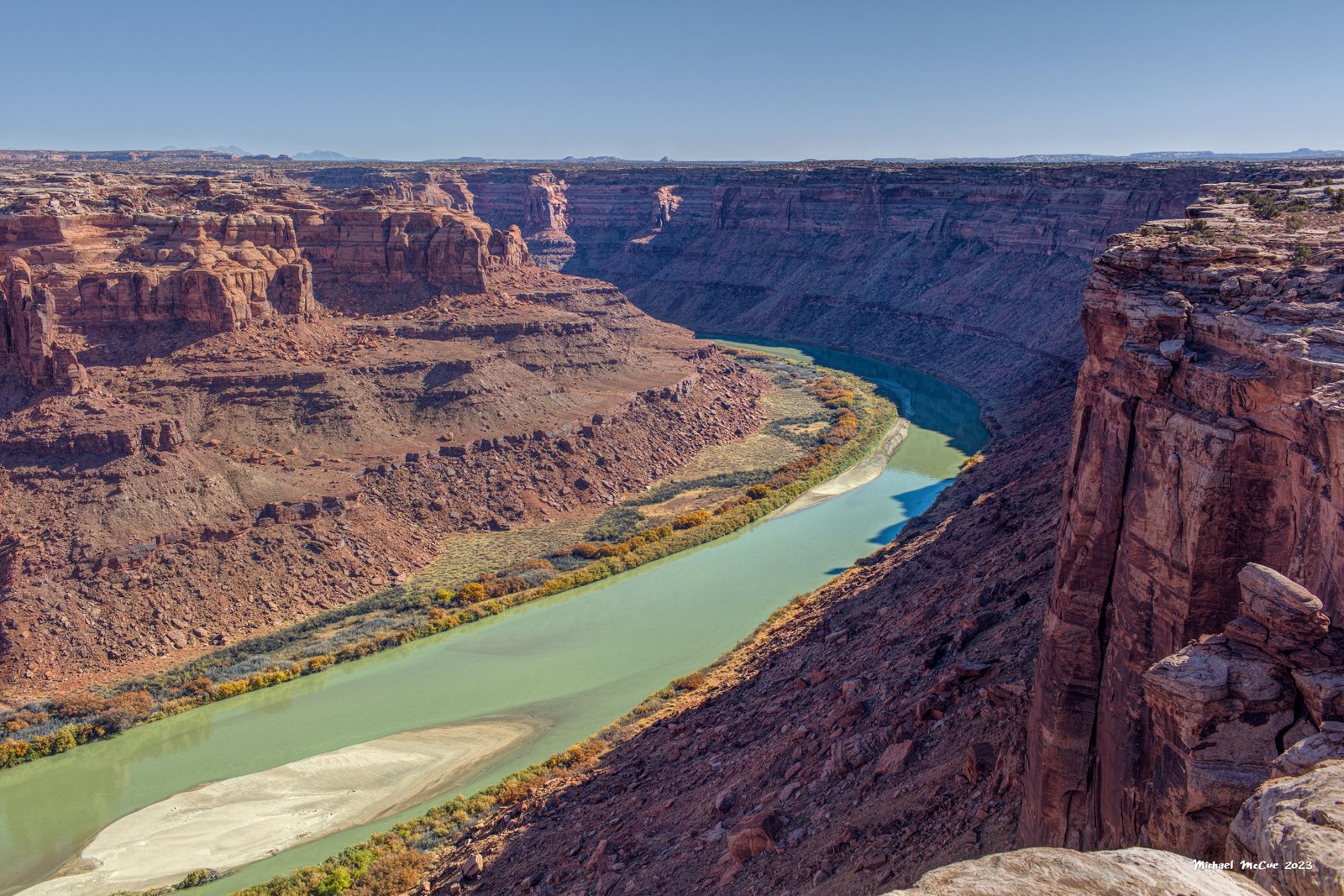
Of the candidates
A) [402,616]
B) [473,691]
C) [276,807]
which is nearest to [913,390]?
[402,616]

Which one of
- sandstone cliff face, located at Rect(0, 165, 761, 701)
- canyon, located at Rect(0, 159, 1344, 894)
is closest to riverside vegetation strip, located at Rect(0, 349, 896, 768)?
sandstone cliff face, located at Rect(0, 165, 761, 701)

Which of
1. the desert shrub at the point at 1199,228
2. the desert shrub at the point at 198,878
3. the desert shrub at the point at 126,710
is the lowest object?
the desert shrub at the point at 198,878

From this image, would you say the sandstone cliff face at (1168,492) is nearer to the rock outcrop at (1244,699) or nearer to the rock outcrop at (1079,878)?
the rock outcrop at (1244,699)

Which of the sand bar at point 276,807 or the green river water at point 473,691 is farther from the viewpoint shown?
the green river water at point 473,691

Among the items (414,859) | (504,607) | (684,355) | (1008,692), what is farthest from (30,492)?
(684,355)

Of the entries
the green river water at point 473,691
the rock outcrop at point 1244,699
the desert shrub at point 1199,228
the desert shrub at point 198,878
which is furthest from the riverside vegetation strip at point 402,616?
the rock outcrop at point 1244,699

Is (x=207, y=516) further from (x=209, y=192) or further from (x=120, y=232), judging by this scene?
(x=209, y=192)

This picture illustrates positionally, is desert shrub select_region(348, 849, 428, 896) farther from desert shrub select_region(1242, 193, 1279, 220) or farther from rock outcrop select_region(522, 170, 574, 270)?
rock outcrop select_region(522, 170, 574, 270)
